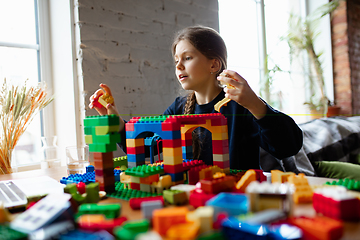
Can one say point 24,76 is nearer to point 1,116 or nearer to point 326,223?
point 1,116

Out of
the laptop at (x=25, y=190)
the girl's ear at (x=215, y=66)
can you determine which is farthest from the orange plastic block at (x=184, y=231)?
the girl's ear at (x=215, y=66)

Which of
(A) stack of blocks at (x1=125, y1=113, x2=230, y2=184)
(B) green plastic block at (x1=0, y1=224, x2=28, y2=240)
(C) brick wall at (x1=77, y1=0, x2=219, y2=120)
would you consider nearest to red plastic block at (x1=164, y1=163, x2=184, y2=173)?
(A) stack of blocks at (x1=125, y1=113, x2=230, y2=184)

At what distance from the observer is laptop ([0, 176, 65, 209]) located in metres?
0.52

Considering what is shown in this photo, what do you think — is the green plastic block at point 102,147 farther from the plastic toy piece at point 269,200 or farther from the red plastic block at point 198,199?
the plastic toy piece at point 269,200

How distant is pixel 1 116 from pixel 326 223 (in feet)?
3.90

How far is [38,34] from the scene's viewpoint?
4.87 ft

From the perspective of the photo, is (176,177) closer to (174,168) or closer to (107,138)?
(174,168)

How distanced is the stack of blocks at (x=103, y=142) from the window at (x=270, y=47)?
1893 millimetres

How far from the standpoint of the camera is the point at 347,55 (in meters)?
2.72

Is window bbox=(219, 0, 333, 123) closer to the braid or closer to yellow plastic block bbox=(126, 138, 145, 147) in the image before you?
the braid

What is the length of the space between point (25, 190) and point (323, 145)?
154 centimetres

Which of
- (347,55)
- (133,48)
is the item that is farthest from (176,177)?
(347,55)

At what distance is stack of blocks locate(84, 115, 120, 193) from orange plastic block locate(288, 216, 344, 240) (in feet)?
1.23

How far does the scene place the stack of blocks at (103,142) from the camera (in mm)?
562
